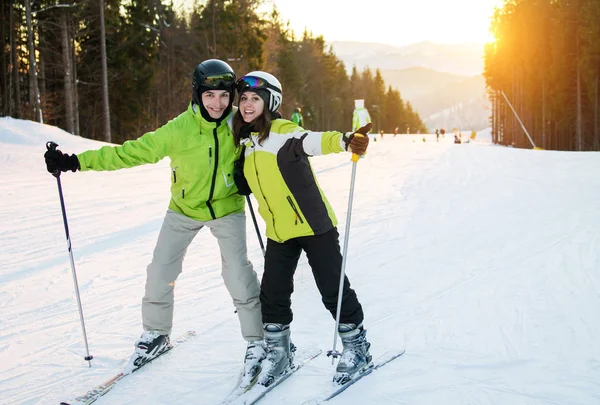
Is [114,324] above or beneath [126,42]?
beneath

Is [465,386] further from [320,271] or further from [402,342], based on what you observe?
[320,271]

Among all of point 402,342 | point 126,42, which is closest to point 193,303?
point 402,342

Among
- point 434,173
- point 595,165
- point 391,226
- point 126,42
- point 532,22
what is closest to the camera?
point 391,226

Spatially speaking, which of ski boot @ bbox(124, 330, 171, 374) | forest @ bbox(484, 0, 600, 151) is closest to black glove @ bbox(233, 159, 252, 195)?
ski boot @ bbox(124, 330, 171, 374)

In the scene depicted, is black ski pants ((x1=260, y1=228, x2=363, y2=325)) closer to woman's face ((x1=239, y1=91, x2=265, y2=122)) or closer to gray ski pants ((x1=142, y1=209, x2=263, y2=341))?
gray ski pants ((x1=142, y1=209, x2=263, y2=341))

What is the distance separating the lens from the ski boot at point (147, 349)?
3377 mm

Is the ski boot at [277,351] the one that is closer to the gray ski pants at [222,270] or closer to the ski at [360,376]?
the gray ski pants at [222,270]

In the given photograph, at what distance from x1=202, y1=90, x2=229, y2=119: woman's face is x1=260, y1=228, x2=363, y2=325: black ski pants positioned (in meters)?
0.88

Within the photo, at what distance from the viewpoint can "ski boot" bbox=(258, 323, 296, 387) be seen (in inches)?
126

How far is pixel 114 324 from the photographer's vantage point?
13.7 ft

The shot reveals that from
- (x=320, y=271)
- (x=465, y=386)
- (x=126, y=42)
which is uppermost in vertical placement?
(x=126, y=42)

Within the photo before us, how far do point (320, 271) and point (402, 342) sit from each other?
1004mm

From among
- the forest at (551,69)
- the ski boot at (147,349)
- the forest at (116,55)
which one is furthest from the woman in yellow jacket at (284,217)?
the forest at (551,69)

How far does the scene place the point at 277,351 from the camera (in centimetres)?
326
